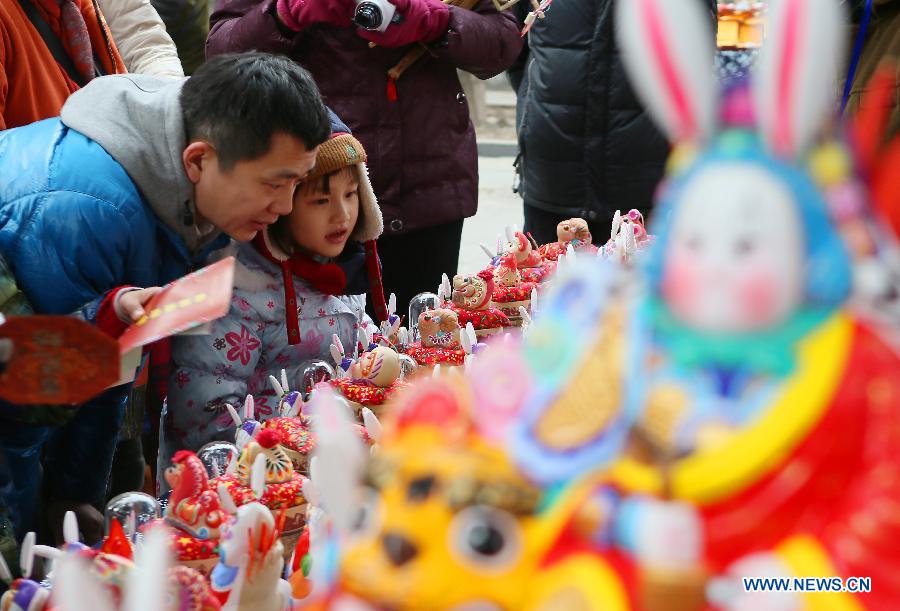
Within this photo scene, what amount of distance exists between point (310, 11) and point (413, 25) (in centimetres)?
21

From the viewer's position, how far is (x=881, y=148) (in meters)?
0.64

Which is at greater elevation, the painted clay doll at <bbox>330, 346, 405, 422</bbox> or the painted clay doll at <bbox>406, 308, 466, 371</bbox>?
the painted clay doll at <bbox>330, 346, 405, 422</bbox>

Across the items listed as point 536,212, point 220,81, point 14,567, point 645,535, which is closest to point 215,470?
point 14,567

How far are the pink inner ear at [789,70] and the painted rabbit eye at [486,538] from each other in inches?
11.0

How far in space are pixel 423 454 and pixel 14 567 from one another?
919mm

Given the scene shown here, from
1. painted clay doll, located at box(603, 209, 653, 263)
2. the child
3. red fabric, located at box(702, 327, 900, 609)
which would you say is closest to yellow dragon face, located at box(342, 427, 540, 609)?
red fabric, located at box(702, 327, 900, 609)

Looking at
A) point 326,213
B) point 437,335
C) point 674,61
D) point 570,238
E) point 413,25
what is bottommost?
point 570,238

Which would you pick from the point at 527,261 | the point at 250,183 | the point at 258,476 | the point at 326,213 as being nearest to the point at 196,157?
the point at 250,183

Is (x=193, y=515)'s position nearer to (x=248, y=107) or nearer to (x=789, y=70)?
(x=248, y=107)

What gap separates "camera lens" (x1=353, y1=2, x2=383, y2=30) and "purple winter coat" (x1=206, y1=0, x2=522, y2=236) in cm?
12

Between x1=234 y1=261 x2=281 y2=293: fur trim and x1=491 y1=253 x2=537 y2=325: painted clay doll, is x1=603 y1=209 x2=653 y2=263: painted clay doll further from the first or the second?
x1=234 y1=261 x2=281 y2=293: fur trim

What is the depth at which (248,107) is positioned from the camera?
5.31ft

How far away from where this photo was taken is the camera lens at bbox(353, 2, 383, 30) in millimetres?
2164

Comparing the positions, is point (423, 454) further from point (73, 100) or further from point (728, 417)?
point (73, 100)
